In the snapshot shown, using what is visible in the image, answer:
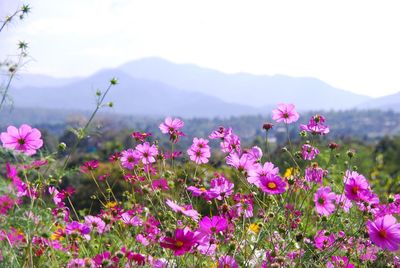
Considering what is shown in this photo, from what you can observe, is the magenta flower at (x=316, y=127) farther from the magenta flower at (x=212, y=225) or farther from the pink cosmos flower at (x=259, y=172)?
the magenta flower at (x=212, y=225)

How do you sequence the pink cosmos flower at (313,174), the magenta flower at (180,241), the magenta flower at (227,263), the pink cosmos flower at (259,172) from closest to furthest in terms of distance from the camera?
the magenta flower at (180,241)
the magenta flower at (227,263)
the pink cosmos flower at (259,172)
the pink cosmos flower at (313,174)

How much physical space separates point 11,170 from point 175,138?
94cm

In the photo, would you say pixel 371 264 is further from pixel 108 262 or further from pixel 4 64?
pixel 4 64

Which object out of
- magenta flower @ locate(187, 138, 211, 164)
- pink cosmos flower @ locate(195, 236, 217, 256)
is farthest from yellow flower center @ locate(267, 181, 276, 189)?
Answer: magenta flower @ locate(187, 138, 211, 164)

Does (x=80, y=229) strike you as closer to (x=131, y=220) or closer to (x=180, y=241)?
(x=131, y=220)

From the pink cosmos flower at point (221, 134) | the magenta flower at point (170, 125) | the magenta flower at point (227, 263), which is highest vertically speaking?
the magenta flower at point (170, 125)

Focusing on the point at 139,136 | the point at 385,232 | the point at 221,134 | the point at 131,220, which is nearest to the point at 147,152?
the point at 139,136

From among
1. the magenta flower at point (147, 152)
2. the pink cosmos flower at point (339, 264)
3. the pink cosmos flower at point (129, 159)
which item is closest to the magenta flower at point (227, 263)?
the pink cosmos flower at point (339, 264)

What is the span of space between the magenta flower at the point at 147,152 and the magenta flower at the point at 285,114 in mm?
641

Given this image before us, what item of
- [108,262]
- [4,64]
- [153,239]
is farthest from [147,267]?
[4,64]

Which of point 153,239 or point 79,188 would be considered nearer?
point 153,239

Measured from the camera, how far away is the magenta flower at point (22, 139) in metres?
1.85

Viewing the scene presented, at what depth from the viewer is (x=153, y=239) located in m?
2.15

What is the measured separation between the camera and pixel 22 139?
1909mm
